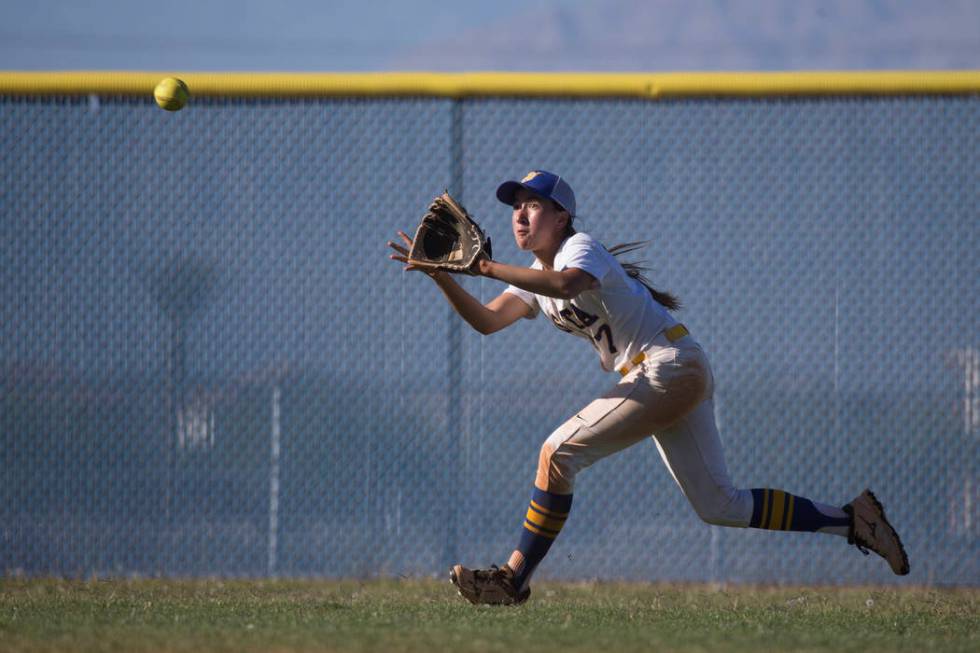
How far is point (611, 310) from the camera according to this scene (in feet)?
15.1

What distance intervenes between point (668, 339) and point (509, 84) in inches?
86.4

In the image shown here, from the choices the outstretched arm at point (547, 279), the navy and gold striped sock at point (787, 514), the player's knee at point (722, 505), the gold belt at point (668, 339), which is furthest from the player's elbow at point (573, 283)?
the navy and gold striped sock at point (787, 514)

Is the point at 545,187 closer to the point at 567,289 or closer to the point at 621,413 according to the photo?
the point at 567,289

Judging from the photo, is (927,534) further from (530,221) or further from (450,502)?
(530,221)

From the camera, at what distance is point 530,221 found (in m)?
4.79

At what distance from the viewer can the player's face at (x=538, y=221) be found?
15.7ft

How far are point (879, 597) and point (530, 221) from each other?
2.53 m

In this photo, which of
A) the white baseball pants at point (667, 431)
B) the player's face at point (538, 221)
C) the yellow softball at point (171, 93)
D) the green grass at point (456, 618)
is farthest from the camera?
the yellow softball at point (171, 93)

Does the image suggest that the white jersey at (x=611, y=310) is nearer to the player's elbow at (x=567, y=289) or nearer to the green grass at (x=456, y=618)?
the player's elbow at (x=567, y=289)

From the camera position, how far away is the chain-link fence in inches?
245

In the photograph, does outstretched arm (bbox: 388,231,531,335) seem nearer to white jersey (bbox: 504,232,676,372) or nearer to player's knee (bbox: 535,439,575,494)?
white jersey (bbox: 504,232,676,372)

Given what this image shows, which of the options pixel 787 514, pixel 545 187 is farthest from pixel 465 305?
pixel 787 514

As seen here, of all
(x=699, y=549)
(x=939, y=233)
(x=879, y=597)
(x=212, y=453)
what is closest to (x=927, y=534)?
(x=879, y=597)

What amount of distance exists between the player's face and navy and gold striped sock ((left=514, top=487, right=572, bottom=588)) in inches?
38.3
